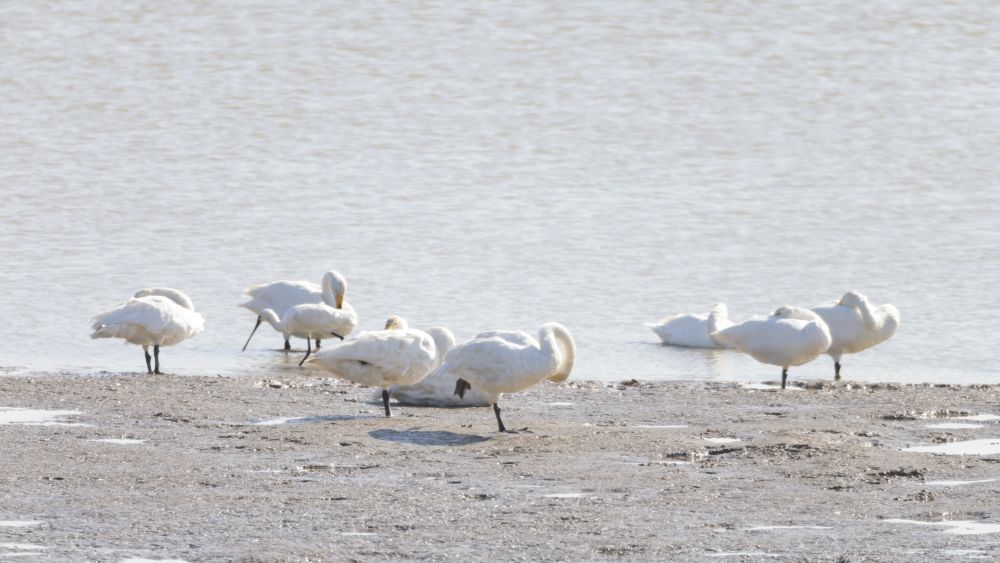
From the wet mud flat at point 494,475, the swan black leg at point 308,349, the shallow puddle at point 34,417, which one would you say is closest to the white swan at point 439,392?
the wet mud flat at point 494,475

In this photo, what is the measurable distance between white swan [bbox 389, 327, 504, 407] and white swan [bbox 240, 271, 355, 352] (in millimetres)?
3679

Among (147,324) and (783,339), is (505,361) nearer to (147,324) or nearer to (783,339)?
(783,339)

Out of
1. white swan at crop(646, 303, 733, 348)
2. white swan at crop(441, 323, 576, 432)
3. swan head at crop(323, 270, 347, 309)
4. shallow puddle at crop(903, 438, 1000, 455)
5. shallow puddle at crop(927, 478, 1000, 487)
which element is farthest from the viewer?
swan head at crop(323, 270, 347, 309)

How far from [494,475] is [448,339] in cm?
326

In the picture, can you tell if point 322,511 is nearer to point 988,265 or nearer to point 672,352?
point 672,352

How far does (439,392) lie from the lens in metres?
11.8

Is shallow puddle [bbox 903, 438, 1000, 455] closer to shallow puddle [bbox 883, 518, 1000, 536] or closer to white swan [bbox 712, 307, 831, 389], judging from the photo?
shallow puddle [bbox 883, 518, 1000, 536]

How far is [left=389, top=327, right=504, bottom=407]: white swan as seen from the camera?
11.6 metres

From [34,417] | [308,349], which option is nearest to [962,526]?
[34,417]

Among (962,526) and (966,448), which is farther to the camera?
(966,448)

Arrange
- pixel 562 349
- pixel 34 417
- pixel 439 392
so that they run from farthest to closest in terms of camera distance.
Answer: pixel 439 392, pixel 562 349, pixel 34 417

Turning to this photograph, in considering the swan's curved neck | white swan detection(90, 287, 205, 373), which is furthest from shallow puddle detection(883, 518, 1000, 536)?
white swan detection(90, 287, 205, 373)

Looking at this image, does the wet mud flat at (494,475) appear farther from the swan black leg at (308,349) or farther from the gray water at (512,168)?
the gray water at (512,168)

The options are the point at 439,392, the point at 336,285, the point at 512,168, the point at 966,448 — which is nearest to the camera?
the point at 966,448
